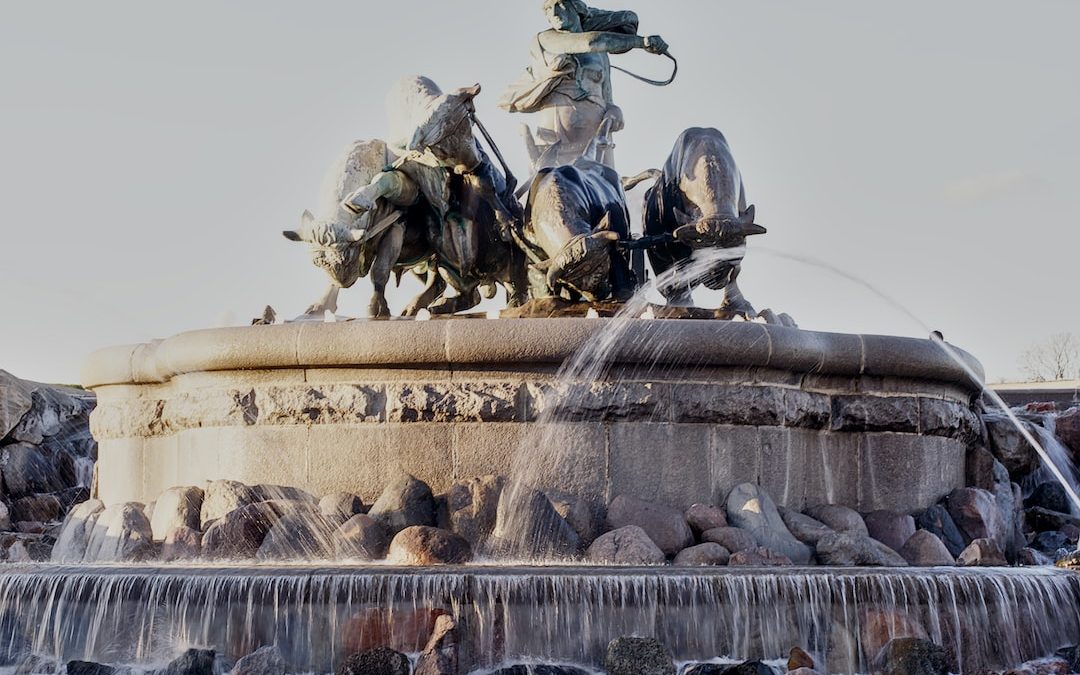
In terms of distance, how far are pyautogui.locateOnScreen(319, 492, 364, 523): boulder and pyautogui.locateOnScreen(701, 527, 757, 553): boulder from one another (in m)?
2.26

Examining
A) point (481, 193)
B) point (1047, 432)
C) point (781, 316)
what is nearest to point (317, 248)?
point (481, 193)

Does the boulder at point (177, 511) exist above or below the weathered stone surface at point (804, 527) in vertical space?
above

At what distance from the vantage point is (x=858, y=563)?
359 inches

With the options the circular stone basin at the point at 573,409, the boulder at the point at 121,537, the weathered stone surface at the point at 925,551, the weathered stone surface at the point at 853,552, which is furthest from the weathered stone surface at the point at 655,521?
the boulder at the point at 121,537

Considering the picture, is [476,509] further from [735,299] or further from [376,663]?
[735,299]

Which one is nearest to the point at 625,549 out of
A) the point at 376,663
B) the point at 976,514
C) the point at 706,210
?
the point at 376,663

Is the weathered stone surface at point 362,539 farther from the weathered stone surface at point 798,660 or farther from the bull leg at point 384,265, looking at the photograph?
the bull leg at point 384,265

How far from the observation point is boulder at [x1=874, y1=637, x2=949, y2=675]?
7.23 meters

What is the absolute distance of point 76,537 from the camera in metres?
10.6

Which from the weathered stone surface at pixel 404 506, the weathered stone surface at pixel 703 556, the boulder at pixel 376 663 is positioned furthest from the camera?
the weathered stone surface at pixel 404 506

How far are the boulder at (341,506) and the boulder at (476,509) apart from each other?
2.24 ft

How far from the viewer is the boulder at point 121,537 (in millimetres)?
9688

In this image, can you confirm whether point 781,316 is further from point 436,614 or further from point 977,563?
point 436,614

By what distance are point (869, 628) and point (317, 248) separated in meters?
5.62
